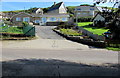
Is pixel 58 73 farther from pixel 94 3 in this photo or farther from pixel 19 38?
pixel 19 38

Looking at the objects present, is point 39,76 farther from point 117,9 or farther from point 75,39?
point 75,39

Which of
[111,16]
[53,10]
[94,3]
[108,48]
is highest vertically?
[53,10]

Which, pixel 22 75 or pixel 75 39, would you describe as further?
pixel 75 39

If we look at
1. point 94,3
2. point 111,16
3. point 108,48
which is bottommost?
point 108,48

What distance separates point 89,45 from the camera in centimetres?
2058

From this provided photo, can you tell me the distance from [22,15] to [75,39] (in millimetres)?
34049

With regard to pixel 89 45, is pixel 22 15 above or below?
above

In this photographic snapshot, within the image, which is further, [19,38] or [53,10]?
[53,10]

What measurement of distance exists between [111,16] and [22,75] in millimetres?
4116

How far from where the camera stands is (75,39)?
909 inches

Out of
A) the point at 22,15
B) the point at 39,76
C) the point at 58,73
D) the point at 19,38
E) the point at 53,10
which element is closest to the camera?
the point at 39,76

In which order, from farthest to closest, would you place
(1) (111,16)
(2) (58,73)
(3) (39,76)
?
(1) (111,16) → (2) (58,73) → (3) (39,76)

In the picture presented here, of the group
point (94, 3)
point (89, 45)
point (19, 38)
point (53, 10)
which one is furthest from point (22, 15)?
point (94, 3)

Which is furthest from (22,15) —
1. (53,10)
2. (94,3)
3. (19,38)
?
A: (94,3)
